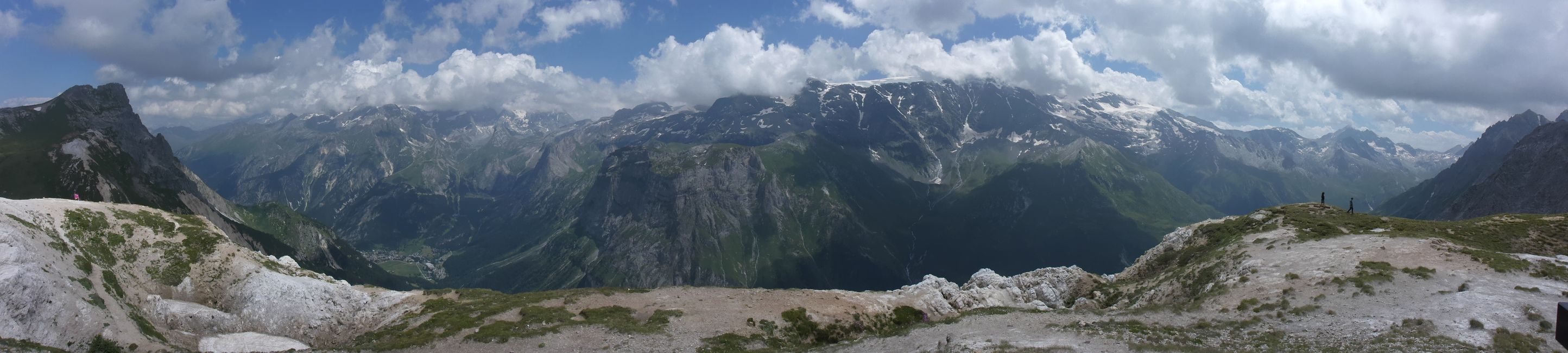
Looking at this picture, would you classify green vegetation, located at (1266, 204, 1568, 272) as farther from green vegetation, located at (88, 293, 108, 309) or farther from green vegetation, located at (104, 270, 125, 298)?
green vegetation, located at (104, 270, 125, 298)

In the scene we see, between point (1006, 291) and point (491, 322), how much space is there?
57.3m

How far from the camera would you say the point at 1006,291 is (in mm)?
78500

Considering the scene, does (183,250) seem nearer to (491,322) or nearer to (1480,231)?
(491,322)

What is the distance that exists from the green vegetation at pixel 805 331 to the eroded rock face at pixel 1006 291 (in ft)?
19.6

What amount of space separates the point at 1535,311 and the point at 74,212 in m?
111

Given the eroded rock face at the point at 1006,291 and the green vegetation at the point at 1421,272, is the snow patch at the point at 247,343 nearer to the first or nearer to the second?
the eroded rock face at the point at 1006,291

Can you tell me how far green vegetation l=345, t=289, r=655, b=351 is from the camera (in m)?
51.6

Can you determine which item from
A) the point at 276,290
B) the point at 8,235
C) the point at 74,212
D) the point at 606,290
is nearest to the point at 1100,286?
the point at 606,290

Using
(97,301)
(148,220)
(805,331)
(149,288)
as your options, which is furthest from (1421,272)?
(148,220)

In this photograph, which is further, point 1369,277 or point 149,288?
point 149,288

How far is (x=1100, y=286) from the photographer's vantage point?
7681 centimetres

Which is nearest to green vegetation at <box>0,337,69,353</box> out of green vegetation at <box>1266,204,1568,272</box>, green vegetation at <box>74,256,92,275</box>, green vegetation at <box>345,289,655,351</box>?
green vegetation at <box>345,289,655,351</box>

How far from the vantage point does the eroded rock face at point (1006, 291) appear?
235 ft

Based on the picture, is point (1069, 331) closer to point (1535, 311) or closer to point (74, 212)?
point (1535, 311)
